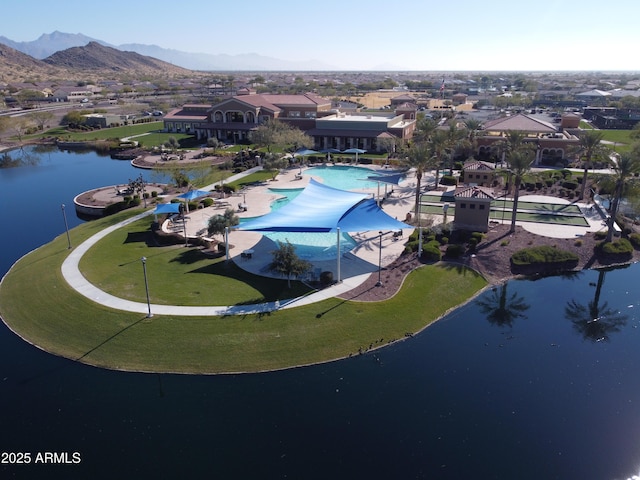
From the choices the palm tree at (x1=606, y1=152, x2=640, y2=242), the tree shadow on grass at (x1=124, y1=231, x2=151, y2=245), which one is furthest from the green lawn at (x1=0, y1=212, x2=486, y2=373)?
the palm tree at (x1=606, y1=152, x2=640, y2=242)

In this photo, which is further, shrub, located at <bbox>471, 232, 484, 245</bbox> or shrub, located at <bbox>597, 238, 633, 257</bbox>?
shrub, located at <bbox>471, 232, 484, 245</bbox>

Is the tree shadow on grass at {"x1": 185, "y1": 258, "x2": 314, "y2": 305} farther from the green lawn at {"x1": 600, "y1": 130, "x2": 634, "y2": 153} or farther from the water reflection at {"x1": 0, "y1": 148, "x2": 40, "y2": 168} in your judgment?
the green lawn at {"x1": 600, "y1": 130, "x2": 634, "y2": 153}

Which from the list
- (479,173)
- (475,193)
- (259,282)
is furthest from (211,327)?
(479,173)

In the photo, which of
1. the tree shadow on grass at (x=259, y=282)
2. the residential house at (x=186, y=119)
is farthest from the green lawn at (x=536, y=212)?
the residential house at (x=186, y=119)

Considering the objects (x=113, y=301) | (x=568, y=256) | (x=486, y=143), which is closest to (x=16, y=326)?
(x=113, y=301)

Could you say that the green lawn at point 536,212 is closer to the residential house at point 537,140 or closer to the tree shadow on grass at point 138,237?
the residential house at point 537,140

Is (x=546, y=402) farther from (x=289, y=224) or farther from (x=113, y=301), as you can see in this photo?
(x=113, y=301)
